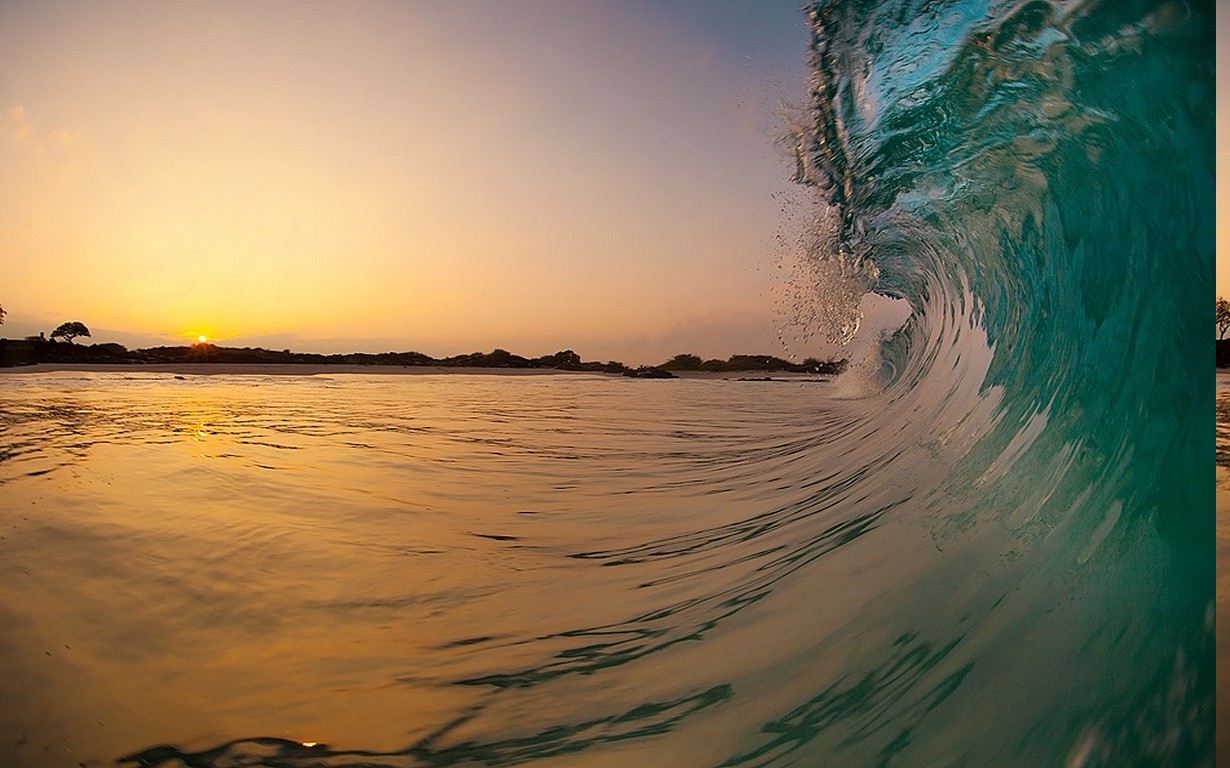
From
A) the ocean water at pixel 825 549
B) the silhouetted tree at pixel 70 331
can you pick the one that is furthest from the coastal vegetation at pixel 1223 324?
the silhouetted tree at pixel 70 331

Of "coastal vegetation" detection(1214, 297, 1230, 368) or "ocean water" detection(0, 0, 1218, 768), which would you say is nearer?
"ocean water" detection(0, 0, 1218, 768)

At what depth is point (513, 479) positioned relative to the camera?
4066mm

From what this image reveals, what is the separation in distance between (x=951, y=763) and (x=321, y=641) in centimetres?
163

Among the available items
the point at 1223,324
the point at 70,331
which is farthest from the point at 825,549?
the point at 70,331

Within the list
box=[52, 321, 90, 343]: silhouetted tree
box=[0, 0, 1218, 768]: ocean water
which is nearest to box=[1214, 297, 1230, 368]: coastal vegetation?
box=[0, 0, 1218, 768]: ocean water

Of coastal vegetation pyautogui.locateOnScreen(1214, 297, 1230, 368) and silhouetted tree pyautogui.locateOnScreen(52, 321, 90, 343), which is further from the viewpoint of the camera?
silhouetted tree pyautogui.locateOnScreen(52, 321, 90, 343)

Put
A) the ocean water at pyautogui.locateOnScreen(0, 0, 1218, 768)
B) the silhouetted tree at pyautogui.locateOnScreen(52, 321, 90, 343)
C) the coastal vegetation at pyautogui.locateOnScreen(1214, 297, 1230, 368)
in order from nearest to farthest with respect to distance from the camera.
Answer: the ocean water at pyautogui.locateOnScreen(0, 0, 1218, 768) → the coastal vegetation at pyautogui.locateOnScreen(1214, 297, 1230, 368) → the silhouetted tree at pyautogui.locateOnScreen(52, 321, 90, 343)

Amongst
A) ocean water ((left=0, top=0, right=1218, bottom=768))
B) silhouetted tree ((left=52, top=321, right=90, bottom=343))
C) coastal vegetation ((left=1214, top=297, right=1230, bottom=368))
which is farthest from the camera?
silhouetted tree ((left=52, top=321, right=90, bottom=343))

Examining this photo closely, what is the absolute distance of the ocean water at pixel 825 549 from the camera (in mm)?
1511

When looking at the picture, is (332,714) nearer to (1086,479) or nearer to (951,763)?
(951,763)

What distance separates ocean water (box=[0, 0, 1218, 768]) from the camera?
1.51 m

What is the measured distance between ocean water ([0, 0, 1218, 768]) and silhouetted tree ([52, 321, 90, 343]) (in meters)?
0.76

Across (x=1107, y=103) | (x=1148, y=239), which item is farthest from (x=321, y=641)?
(x=1107, y=103)

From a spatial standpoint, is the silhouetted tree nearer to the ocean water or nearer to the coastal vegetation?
the ocean water
